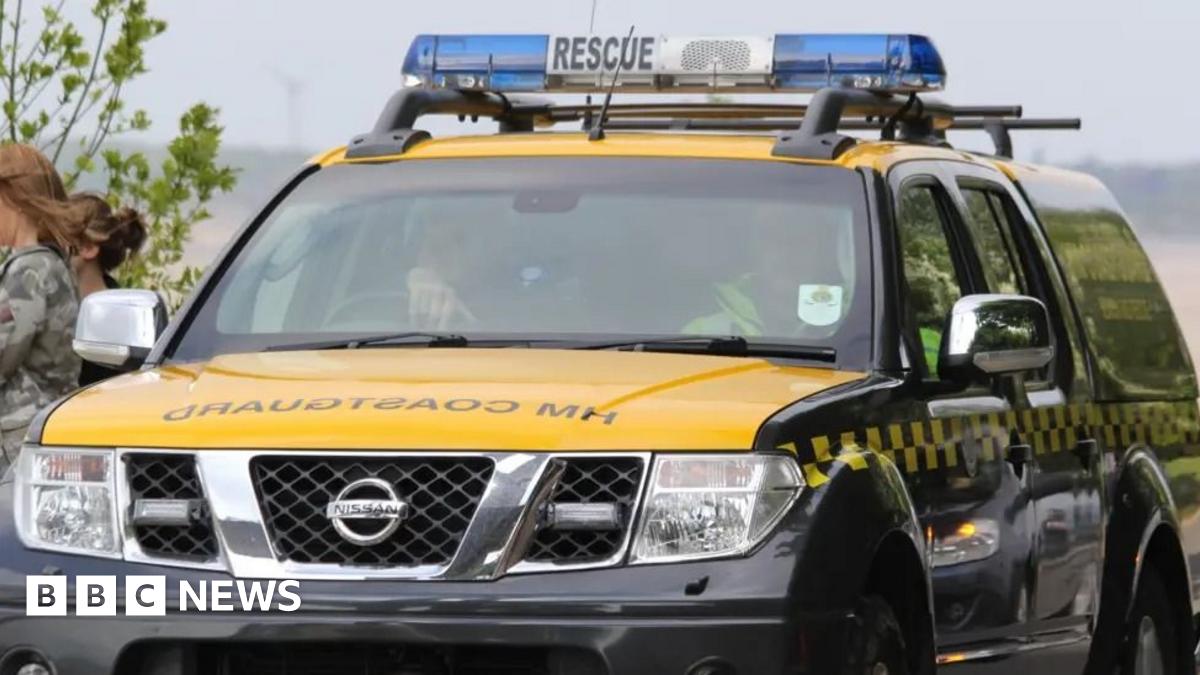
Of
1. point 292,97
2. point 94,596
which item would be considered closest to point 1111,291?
point 94,596

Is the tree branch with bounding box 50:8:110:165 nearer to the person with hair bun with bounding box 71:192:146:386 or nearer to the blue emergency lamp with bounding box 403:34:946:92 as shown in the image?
the person with hair bun with bounding box 71:192:146:386

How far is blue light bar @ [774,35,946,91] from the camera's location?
8422 mm

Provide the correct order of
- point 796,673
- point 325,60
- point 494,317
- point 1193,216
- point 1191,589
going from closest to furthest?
point 796,673
point 494,317
point 1191,589
point 325,60
point 1193,216

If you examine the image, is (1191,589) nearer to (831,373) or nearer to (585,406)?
(831,373)

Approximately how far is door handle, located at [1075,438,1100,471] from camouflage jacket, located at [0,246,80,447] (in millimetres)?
2719

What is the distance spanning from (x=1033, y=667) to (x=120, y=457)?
2250mm

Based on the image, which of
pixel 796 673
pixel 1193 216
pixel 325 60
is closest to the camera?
pixel 796 673

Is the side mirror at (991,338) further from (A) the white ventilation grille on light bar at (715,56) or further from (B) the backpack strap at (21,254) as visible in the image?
(B) the backpack strap at (21,254)

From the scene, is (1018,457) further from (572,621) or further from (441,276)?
(572,621)

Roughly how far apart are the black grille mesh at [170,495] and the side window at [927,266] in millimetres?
1714

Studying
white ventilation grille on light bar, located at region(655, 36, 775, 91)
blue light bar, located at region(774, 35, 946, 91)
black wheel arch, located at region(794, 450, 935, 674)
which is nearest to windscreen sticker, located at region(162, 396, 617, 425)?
black wheel arch, located at region(794, 450, 935, 674)

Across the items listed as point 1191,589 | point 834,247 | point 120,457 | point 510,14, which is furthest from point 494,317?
point 510,14

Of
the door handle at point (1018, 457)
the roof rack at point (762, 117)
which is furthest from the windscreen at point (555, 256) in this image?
the door handle at point (1018, 457)

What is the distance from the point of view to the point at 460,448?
603 centimetres
